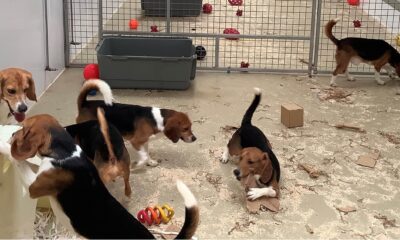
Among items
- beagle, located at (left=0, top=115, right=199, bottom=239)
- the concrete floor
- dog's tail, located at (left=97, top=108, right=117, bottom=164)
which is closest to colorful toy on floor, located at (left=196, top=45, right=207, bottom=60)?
the concrete floor

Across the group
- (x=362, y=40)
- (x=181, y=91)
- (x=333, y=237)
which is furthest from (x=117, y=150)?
(x=362, y=40)

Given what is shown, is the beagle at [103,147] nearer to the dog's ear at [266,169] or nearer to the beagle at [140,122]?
the beagle at [140,122]

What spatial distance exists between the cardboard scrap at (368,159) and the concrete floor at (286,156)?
0.04m

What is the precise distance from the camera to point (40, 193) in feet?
7.17

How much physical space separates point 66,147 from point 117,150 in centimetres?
59

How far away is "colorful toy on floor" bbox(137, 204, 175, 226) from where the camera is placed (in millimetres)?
2738

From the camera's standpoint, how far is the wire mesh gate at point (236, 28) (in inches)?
209

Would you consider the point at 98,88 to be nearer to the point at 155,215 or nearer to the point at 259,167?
the point at 155,215

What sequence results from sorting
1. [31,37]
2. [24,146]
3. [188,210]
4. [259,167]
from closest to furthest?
[188,210]
[24,146]
[259,167]
[31,37]

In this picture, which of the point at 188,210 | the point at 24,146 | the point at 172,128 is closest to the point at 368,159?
the point at 172,128

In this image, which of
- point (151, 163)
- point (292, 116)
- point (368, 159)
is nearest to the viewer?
point (151, 163)

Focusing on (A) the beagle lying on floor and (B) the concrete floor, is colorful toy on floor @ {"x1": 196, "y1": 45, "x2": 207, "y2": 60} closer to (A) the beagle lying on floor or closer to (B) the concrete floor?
(B) the concrete floor

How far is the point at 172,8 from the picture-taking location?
6934 mm

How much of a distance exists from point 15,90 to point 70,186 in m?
1.03
